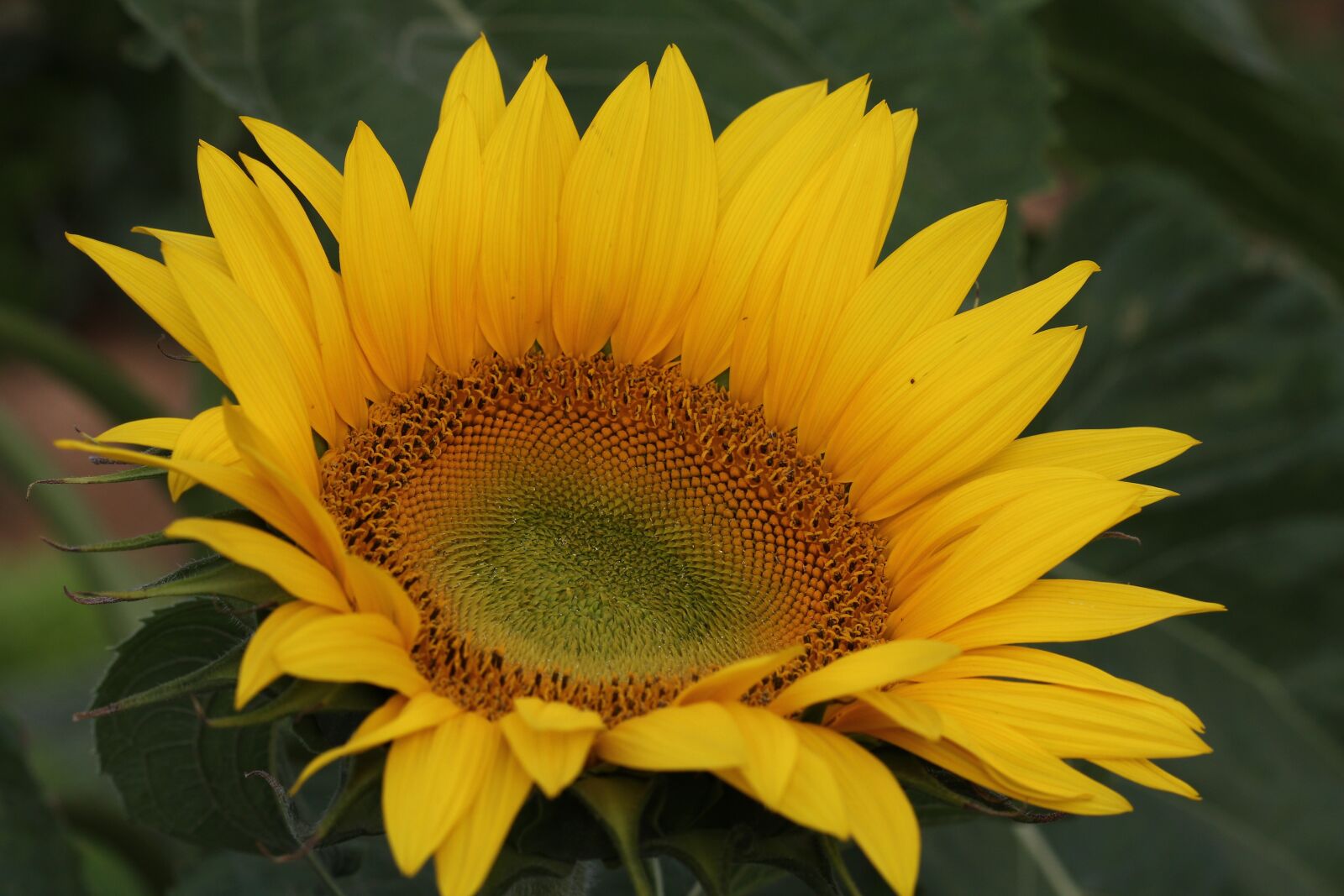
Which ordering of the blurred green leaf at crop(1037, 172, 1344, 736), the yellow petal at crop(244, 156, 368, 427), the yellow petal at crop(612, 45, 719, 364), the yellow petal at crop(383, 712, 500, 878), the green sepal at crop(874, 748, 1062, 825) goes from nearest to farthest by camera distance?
the yellow petal at crop(383, 712, 500, 878)
the green sepal at crop(874, 748, 1062, 825)
the yellow petal at crop(244, 156, 368, 427)
the yellow petal at crop(612, 45, 719, 364)
the blurred green leaf at crop(1037, 172, 1344, 736)

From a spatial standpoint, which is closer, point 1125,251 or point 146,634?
point 146,634

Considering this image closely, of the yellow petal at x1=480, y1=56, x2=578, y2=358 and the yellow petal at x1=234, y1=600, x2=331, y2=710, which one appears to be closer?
the yellow petal at x1=234, y1=600, x2=331, y2=710

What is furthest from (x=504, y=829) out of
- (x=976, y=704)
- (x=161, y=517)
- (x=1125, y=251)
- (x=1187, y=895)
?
(x=161, y=517)

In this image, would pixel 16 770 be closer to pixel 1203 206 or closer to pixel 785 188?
pixel 785 188

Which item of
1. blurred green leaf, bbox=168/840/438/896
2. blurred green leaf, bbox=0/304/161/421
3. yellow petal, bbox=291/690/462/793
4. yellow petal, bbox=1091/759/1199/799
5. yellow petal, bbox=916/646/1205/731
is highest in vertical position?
yellow petal, bbox=916/646/1205/731

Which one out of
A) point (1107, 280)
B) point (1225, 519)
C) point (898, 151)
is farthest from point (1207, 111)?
point (898, 151)

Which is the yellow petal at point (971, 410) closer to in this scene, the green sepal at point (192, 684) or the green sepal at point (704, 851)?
the green sepal at point (704, 851)

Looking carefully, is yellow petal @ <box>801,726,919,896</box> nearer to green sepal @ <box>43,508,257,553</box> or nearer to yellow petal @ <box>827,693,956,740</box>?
yellow petal @ <box>827,693,956,740</box>

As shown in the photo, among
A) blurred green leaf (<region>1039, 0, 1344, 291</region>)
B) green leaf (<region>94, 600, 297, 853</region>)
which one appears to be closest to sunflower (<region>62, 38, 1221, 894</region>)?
green leaf (<region>94, 600, 297, 853</region>)
